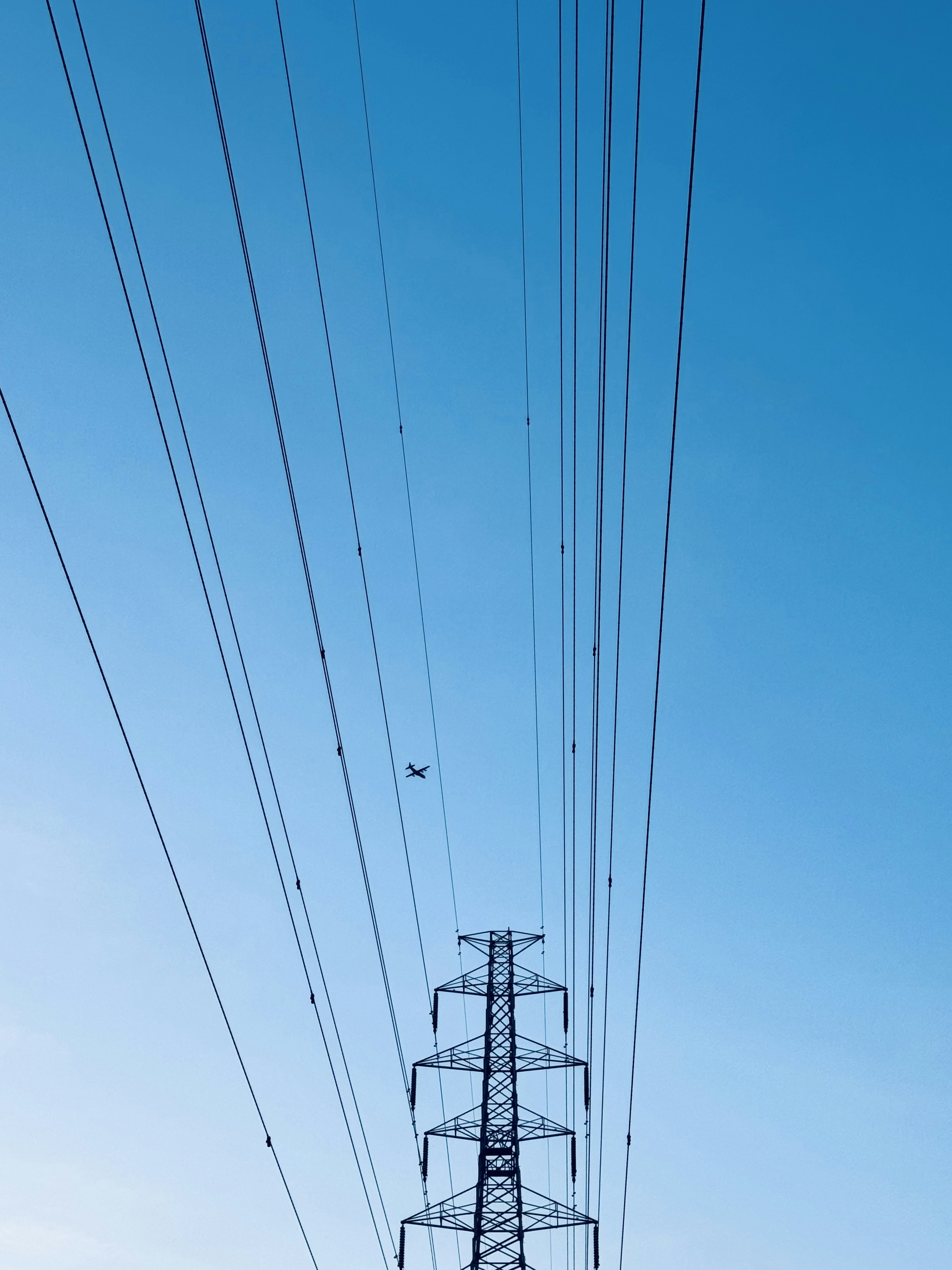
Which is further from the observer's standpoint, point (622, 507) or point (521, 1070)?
point (521, 1070)

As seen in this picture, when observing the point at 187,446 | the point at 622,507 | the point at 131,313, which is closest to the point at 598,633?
the point at 622,507

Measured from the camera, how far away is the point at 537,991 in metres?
27.4

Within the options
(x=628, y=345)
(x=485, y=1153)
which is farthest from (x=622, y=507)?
(x=485, y=1153)

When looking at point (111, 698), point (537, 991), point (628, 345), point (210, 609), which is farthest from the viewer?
point (537, 991)

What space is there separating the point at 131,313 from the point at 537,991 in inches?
848

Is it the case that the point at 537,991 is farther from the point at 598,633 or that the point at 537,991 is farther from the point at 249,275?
the point at 249,275

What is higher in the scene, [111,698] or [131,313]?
[131,313]

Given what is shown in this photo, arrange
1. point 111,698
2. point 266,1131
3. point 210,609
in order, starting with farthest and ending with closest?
point 266,1131, point 210,609, point 111,698

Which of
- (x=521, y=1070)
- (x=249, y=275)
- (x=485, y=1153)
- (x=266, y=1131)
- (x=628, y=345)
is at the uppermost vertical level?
(x=249, y=275)

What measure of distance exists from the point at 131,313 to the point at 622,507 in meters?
5.41

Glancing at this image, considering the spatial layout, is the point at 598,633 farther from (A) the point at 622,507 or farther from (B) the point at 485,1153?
(B) the point at 485,1153

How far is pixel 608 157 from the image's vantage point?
1008cm

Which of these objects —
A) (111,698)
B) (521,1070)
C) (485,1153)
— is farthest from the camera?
(521,1070)

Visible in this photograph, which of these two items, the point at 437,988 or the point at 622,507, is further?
the point at 437,988
